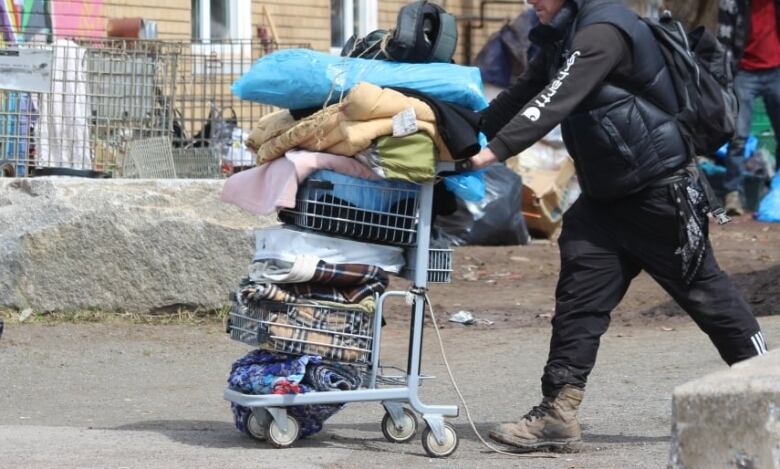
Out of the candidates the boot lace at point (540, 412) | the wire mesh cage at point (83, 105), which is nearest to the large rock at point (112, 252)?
the wire mesh cage at point (83, 105)

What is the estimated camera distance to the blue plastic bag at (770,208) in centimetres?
1362

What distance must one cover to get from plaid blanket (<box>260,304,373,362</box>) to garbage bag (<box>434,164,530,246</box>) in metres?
6.74

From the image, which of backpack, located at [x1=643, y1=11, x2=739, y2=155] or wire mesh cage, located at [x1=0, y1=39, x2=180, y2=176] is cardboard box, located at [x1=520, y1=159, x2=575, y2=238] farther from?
backpack, located at [x1=643, y1=11, x2=739, y2=155]

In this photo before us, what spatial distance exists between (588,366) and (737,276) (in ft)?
14.9

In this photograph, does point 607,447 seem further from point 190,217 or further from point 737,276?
point 737,276

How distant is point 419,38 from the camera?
5.19m

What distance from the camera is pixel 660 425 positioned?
5.88 meters

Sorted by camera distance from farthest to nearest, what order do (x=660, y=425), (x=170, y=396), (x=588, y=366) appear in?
(x=170, y=396)
(x=660, y=425)
(x=588, y=366)

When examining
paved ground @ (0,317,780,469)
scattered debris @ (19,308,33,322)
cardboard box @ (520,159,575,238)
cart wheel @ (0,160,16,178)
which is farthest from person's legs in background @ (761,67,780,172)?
scattered debris @ (19,308,33,322)

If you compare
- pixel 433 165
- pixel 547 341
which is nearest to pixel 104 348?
pixel 547 341

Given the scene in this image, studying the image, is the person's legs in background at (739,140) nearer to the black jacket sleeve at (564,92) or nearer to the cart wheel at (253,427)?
the black jacket sleeve at (564,92)

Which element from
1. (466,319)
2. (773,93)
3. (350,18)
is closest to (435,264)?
(466,319)

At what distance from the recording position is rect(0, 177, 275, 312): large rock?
8070 millimetres

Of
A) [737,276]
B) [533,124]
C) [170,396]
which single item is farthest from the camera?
[737,276]
